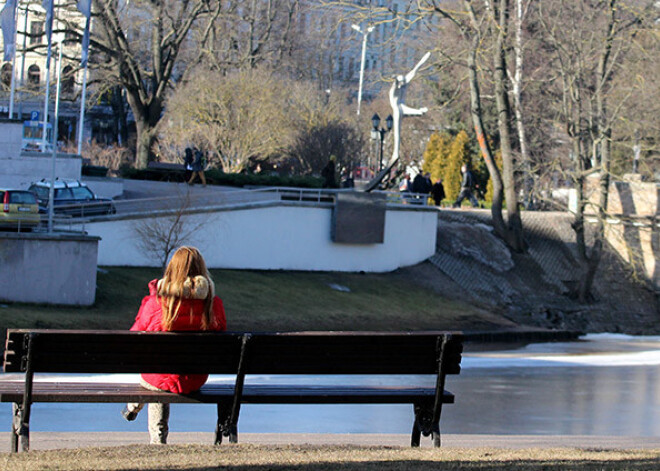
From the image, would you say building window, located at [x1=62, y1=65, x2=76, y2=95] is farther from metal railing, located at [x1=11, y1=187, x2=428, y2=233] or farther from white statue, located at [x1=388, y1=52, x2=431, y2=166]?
white statue, located at [x1=388, y1=52, x2=431, y2=166]

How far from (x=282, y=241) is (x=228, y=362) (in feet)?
86.0

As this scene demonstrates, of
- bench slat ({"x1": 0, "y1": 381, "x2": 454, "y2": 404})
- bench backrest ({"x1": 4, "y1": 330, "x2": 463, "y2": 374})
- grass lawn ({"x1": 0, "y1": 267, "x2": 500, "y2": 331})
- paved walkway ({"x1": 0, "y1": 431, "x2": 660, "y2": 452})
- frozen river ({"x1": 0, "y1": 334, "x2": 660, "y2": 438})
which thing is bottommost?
grass lawn ({"x1": 0, "y1": 267, "x2": 500, "y2": 331})

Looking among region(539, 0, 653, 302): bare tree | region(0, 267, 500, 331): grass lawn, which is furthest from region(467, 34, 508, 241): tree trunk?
region(0, 267, 500, 331): grass lawn

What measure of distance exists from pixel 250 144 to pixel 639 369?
25.1 m

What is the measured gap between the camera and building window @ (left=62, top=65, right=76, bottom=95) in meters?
43.1

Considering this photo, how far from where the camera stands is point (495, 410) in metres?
14.9

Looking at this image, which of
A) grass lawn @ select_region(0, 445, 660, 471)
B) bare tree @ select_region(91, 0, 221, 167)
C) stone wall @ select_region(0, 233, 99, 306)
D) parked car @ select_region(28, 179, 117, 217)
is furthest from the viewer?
Result: bare tree @ select_region(91, 0, 221, 167)

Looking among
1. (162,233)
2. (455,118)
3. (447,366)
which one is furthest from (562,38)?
(447,366)

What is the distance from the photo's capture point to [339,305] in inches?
1185

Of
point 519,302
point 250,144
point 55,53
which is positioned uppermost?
point 55,53

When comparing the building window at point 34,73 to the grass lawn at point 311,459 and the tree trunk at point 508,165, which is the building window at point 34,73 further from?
the grass lawn at point 311,459

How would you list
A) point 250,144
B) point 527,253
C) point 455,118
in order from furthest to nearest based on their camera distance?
point 455,118 → point 250,144 → point 527,253

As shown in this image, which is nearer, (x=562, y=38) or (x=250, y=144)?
(x=562, y=38)

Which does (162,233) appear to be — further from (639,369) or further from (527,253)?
(527,253)
